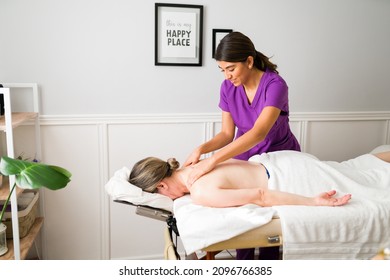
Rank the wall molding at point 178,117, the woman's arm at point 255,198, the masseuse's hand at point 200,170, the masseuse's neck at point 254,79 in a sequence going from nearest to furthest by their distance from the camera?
the woman's arm at point 255,198 < the masseuse's hand at point 200,170 < the masseuse's neck at point 254,79 < the wall molding at point 178,117

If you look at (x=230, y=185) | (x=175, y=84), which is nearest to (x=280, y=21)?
(x=175, y=84)

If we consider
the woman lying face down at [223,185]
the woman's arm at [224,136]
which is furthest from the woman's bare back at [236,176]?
the woman's arm at [224,136]

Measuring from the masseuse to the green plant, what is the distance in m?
0.67

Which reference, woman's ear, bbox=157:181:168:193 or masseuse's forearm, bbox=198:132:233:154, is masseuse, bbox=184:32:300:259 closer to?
masseuse's forearm, bbox=198:132:233:154

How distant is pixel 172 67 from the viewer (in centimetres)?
251

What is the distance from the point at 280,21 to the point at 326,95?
0.61m

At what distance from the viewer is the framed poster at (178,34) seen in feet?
7.99

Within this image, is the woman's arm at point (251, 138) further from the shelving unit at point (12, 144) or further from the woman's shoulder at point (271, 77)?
the shelving unit at point (12, 144)

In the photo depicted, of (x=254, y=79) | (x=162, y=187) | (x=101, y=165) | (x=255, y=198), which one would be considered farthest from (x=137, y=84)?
(x=255, y=198)

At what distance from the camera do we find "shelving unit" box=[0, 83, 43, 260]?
1775 millimetres

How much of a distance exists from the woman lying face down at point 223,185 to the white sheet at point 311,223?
0.14 feet

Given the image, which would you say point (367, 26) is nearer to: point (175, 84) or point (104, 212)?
point (175, 84)

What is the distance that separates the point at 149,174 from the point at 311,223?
690 millimetres

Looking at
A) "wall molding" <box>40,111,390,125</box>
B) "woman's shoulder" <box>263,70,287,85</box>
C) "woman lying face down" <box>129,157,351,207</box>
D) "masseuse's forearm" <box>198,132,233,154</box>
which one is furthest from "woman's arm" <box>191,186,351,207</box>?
"wall molding" <box>40,111,390,125</box>
